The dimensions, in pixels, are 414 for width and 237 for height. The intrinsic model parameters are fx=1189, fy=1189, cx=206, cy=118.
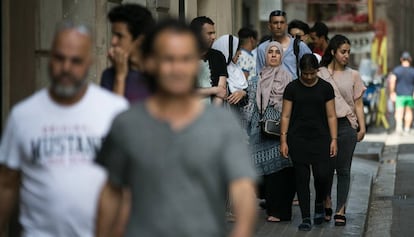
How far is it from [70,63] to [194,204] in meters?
1.12

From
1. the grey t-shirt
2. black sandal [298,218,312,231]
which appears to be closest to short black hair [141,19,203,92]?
the grey t-shirt

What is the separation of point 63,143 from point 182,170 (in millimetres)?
913

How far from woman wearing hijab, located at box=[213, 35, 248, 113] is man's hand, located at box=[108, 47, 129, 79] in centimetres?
553

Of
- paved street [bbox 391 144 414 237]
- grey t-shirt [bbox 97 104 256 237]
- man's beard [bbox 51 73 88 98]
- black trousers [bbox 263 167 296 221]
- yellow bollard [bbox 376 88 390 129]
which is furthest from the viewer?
yellow bollard [bbox 376 88 390 129]

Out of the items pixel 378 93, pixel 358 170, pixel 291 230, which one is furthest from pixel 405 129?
pixel 291 230

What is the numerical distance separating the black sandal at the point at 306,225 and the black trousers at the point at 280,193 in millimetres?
558

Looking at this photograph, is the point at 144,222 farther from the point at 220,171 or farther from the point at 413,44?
the point at 413,44

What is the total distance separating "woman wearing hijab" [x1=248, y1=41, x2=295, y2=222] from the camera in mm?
12062

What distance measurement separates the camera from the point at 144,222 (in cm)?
457

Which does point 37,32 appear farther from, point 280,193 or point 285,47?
point 285,47

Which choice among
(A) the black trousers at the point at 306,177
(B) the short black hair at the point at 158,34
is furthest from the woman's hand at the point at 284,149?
(B) the short black hair at the point at 158,34

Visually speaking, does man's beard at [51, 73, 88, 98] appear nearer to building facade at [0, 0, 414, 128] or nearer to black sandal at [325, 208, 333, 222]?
building facade at [0, 0, 414, 128]

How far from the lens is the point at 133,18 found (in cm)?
636

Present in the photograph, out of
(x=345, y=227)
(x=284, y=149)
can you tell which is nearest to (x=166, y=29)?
(x=284, y=149)
